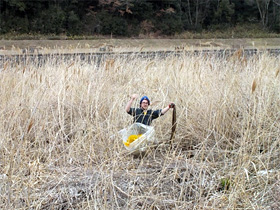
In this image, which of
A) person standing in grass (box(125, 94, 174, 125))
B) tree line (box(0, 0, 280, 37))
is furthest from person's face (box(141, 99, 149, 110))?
tree line (box(0, 0, 280, 37))

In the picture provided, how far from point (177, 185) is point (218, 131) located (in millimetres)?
915

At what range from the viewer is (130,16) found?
3212 cm

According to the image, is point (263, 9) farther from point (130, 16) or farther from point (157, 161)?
point (157, 161)

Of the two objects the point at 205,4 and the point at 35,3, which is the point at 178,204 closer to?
the point at 35,3

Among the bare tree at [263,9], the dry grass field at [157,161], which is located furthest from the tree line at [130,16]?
the dry grass field at [157,161]

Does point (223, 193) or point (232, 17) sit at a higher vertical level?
point (232, 17)

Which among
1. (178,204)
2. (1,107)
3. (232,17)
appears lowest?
(178,204)

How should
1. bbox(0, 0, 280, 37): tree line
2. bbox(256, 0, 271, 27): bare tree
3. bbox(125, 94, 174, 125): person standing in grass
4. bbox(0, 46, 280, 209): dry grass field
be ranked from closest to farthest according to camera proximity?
bbox(0, 46, 280, 209): dry grass field, bbox(125, 94, 174, 125): person standing in grass, bbox(0, 0, 280, 37): tree line, bbox(256, 0, 271, 27): bare tree

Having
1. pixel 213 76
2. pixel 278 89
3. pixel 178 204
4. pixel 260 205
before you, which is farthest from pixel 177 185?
pixel 213 76

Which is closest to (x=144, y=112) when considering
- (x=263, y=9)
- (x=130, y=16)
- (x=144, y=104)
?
(x=144, y=104)

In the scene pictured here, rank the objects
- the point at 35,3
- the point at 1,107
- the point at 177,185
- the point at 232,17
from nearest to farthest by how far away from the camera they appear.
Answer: the point at 177,185, the point at 1,107, the point at 35,3, the point at 232,17

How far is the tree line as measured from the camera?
2792 centimetres

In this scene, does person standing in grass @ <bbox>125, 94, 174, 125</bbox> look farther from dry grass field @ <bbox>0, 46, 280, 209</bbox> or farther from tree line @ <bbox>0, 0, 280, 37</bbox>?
tree line @ <bbox>0, 0, 280, 37</bbox>

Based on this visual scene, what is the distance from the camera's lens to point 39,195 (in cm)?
192
